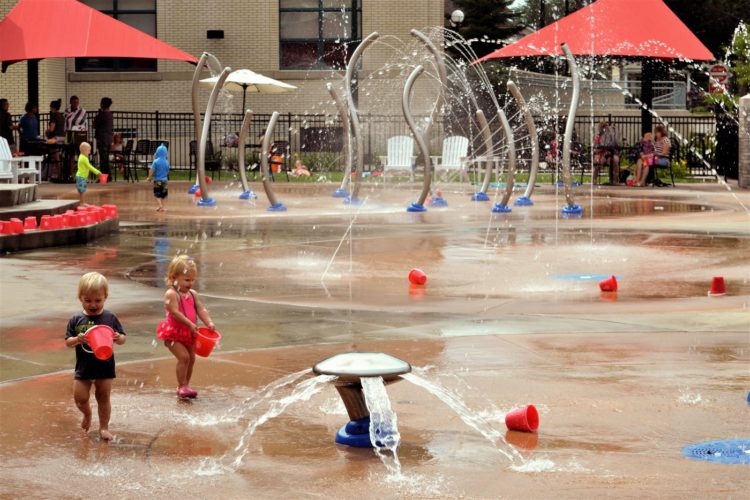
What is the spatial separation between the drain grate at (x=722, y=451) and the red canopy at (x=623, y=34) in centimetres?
2247

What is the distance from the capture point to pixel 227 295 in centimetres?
1205

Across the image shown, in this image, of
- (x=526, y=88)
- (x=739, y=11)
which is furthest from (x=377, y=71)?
(x=739, y=11)

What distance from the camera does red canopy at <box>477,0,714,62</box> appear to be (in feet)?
94.1

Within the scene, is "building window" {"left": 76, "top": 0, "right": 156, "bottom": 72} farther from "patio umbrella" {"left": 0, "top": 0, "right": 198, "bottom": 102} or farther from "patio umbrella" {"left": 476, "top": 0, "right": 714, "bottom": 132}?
"patio umbrella" {"left": 476, "top": 0, "right": 714, "bottom": 132}

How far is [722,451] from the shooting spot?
6516 mm

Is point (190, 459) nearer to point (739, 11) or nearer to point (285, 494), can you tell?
point (285, 494)

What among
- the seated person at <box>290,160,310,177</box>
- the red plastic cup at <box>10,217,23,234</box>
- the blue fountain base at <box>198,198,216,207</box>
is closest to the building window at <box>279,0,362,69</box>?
the seated person at <box>290,160,310,177</box>

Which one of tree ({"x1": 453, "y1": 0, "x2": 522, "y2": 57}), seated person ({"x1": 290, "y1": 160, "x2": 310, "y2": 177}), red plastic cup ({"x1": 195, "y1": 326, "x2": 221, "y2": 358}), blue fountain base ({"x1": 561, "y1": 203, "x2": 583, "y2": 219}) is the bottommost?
red plastic cup ({"x1": 195, "y1": 326, "x2": 221, "y2": 358})

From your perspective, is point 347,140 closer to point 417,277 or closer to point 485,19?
point 417,277

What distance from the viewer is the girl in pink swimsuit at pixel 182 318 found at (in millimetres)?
7594

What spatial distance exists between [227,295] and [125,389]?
4043mm

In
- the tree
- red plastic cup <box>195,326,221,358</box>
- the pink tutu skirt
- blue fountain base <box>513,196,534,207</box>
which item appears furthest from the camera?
the tree

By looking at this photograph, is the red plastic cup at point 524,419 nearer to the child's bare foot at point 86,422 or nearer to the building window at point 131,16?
the child's bare foot at point 86,422

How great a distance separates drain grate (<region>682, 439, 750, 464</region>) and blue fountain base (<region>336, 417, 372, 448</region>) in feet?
5.15
